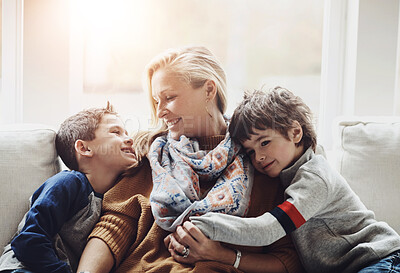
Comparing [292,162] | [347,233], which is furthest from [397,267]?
[292,162]

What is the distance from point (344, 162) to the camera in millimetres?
1746

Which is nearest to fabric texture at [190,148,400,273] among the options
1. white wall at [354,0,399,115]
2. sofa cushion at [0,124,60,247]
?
sofa cushion at [0,124,60,247]

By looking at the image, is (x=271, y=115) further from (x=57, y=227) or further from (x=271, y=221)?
(x=57, y=227)

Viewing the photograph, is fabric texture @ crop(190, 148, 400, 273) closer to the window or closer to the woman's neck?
the woman's neck

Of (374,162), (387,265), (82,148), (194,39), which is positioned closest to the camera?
(387,265)

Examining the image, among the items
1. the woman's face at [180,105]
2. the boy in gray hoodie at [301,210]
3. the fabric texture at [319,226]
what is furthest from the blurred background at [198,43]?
the fabric texture at [319,226]

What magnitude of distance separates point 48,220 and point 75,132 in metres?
0.38

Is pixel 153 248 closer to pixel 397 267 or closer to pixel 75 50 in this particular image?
pixel 397 267

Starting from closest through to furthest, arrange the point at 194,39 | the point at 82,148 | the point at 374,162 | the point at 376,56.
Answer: the point at 82,148, the point at 374,162, the point at 376,56, the point at 194,39

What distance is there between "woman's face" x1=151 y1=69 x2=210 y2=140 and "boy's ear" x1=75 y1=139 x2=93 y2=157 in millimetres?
285

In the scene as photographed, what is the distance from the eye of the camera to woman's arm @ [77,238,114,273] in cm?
134

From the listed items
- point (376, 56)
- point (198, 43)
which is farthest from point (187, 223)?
point (376, 56)

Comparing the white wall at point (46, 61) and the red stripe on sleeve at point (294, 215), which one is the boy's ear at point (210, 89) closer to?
the red stripe on sleeve at point (294, 215)

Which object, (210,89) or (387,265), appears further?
(210,89)
